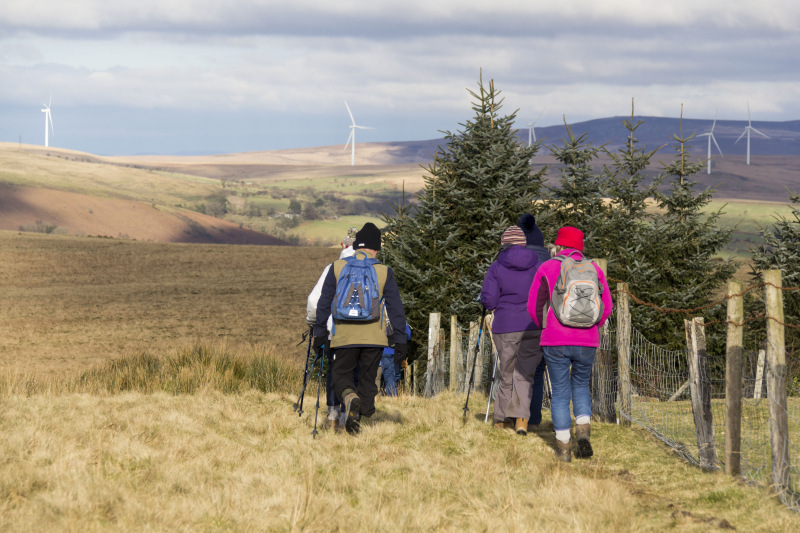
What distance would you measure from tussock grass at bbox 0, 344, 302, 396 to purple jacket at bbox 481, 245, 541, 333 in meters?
4.50

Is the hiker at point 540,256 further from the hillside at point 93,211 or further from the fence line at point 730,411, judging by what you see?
the hillside at point 93,211

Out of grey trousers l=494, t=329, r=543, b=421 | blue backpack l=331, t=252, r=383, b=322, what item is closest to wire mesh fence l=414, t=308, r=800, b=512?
grey trousers l=494, t=329, r=543, b=421

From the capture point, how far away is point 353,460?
6480mm

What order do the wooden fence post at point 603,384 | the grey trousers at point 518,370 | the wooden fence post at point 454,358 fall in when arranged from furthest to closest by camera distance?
the wooden fence post at point 454,358 → the wooden fence post at point 603,384 → the grey trousers at point 518,370

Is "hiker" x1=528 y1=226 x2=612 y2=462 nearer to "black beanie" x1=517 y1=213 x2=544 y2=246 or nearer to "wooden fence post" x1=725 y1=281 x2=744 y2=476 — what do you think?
"wooden fence post" x1=725 y1=281 x2=744 y2=476

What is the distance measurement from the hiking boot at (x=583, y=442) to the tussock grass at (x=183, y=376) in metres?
5.41

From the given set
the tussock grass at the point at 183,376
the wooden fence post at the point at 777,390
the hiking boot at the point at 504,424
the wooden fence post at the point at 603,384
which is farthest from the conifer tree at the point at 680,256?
the wooden fence post at the point at 777,390

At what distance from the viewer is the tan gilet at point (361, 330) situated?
7445 mm

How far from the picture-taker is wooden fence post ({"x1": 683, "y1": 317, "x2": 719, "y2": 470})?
6.66 meters

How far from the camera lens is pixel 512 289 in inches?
318

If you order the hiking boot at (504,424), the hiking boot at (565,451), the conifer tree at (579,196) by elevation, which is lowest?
the hiking boot at (504,424)

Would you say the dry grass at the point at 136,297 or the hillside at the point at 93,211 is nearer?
the dry grass at the point at 136,297

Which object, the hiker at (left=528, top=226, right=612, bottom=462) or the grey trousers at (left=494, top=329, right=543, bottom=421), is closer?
the hiker at (left=528, top=226, right=612, bottom=462)

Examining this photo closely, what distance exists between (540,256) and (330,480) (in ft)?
12.0
